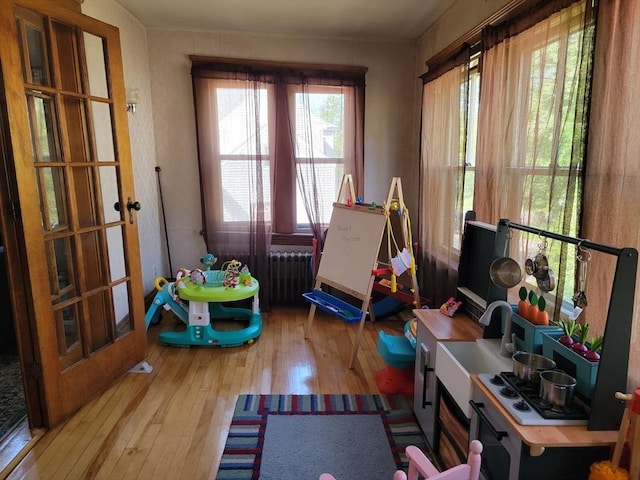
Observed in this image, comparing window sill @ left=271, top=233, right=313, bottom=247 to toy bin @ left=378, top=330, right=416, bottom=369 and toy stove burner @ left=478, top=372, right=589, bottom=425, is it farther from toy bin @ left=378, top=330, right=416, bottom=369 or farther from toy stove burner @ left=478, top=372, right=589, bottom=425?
toy stove burner @ left=478, top=372, right=589, bottom=425

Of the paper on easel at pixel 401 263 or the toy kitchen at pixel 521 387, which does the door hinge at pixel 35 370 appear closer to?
the toy kitchen at pixel 521 387

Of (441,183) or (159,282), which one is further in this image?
(159,282)

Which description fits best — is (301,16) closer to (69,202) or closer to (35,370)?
(69,202)

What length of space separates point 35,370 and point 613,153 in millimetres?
2719

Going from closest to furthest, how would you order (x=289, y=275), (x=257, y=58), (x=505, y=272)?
(x=505, y=272)
(x=257, y=58)
(x=289, y=275)

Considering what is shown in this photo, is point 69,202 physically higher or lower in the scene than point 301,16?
lower

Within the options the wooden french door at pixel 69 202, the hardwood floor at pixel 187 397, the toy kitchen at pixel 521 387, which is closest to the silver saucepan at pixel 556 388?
the toy kitchen at pixel 521 387

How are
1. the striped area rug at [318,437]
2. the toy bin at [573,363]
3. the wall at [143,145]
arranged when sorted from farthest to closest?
1. the wall at [143,145]
2. the striped area rug at [318,437]
3. the toy bin at [573,363]

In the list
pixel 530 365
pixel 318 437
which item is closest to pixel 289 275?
pixel 318 437

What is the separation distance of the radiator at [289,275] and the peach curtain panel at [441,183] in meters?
1.05

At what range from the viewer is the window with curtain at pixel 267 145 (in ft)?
12.0

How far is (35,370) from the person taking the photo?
6.85 ft

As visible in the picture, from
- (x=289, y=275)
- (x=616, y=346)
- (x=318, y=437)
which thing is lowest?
(x=318, y=437)

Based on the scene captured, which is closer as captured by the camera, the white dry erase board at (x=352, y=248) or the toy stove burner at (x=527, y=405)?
the toy stove burner at (x=527, y=405)
